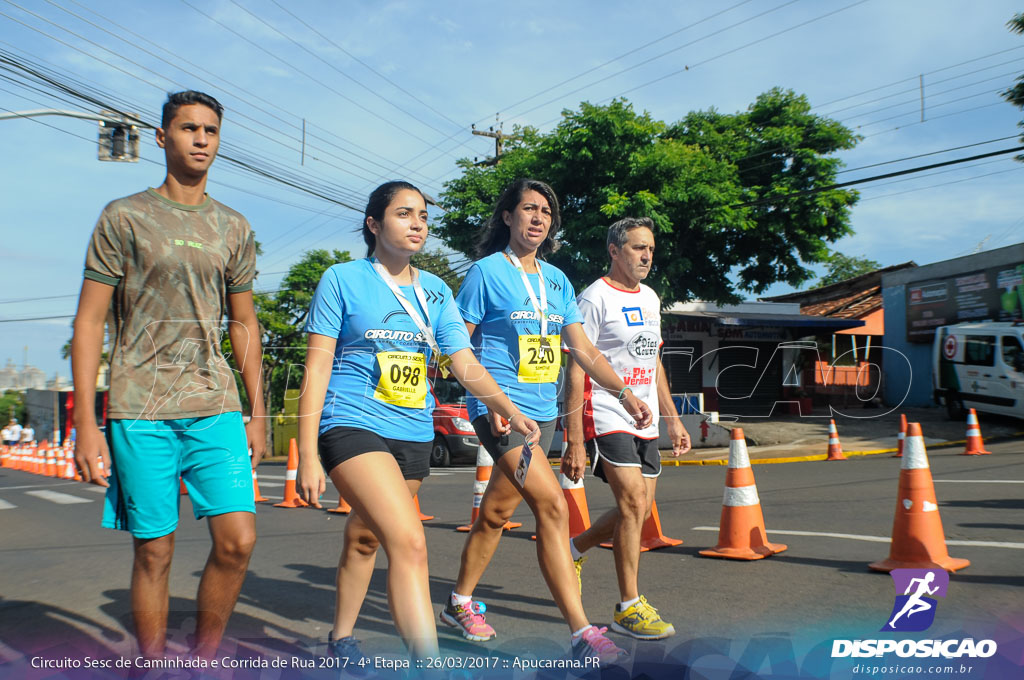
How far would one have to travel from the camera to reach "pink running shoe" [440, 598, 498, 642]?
373cm

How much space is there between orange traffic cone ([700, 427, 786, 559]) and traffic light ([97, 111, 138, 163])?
11.9 m

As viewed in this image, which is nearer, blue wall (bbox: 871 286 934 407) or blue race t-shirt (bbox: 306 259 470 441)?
blue race t-shirt (bbox: 306 259 470 441)

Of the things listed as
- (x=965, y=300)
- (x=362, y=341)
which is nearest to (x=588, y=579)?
(x=362, y=341)

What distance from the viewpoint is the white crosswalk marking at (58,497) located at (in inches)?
512

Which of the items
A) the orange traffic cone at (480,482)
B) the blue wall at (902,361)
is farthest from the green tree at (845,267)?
the orange traffic cone at (480,482)

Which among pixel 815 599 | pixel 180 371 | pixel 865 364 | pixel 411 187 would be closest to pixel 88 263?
pixel 180 371

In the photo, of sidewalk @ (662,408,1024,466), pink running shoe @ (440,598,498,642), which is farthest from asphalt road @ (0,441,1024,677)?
sidewalk @ (662,408,1024,466)

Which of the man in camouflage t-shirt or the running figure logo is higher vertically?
the man in camouflage t-shirt

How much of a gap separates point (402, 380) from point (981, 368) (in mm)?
18801

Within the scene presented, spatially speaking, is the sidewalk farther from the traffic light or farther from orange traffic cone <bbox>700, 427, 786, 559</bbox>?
the traffic light

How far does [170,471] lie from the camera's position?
109 inches

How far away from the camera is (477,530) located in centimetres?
389

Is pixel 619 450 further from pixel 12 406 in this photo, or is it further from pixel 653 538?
pixel 12 406

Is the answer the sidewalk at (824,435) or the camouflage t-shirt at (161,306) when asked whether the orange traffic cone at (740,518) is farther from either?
the sidewalk at (824,435)
